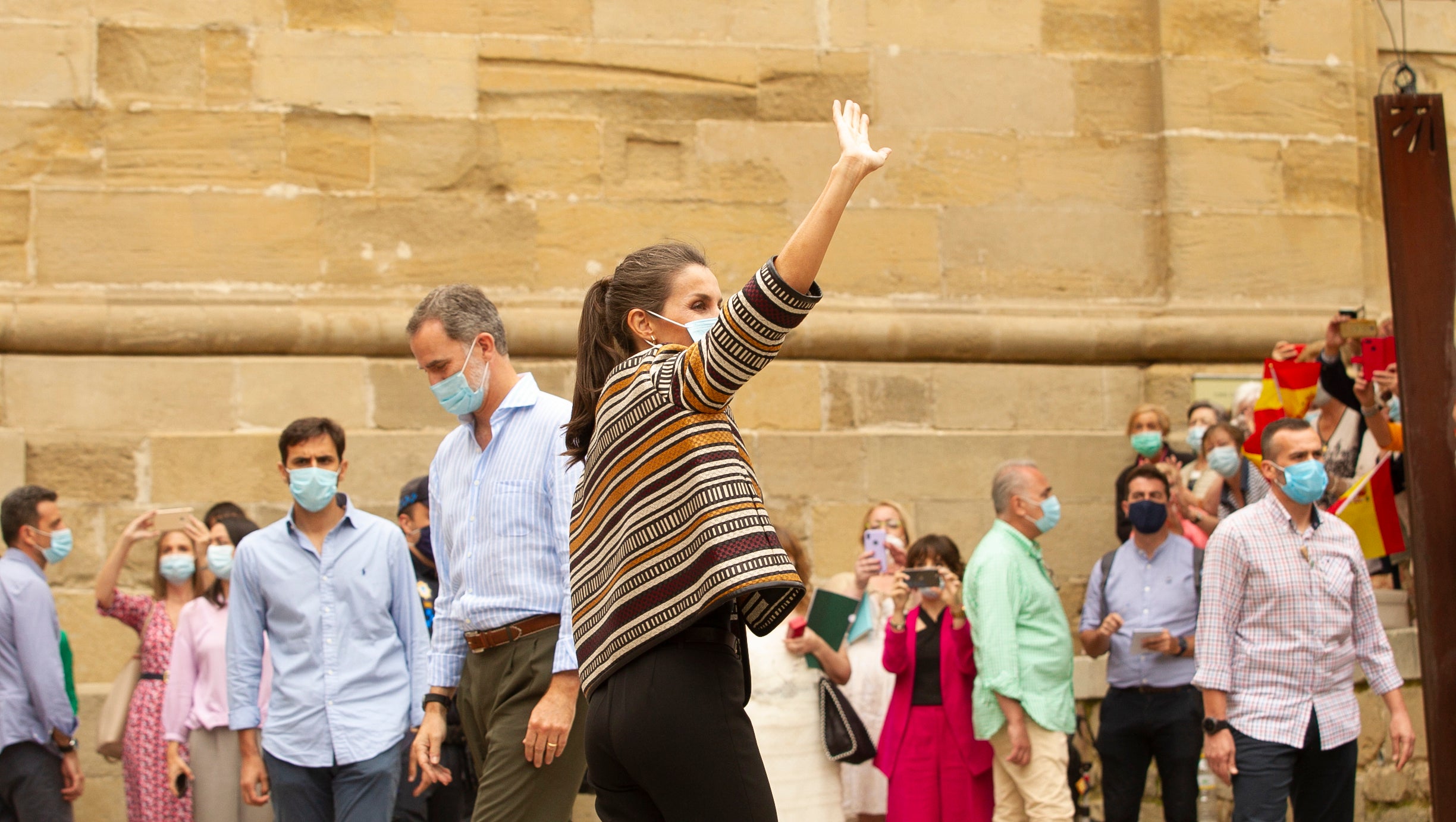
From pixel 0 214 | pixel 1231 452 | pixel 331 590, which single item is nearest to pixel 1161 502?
pixel 1231 452

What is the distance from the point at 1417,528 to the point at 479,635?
341 centimetres

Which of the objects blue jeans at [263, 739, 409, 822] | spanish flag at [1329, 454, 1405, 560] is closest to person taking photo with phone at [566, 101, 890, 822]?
blue jeans at [263, 739, 409, 822]

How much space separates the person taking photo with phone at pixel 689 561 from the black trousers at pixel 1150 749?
13.3 ft

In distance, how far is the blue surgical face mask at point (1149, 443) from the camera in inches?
307

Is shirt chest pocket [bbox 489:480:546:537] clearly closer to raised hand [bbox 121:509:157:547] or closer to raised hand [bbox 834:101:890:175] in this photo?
raised hand [bbox 834:101:890:175]

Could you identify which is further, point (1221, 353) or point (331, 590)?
point (1221, 353)

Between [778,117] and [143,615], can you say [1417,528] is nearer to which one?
[778,117]

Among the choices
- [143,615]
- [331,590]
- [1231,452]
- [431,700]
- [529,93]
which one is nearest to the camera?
[431,700]

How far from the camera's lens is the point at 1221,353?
27.6 feet

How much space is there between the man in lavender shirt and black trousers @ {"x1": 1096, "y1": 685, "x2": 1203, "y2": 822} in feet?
14.5

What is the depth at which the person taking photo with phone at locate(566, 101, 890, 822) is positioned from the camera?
8.73 feet

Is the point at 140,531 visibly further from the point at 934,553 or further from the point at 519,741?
the point at 934,553

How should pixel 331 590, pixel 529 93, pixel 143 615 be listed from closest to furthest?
pixel 331 590, pixel 143 615, pixel 529 93

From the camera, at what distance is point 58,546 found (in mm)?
6527
